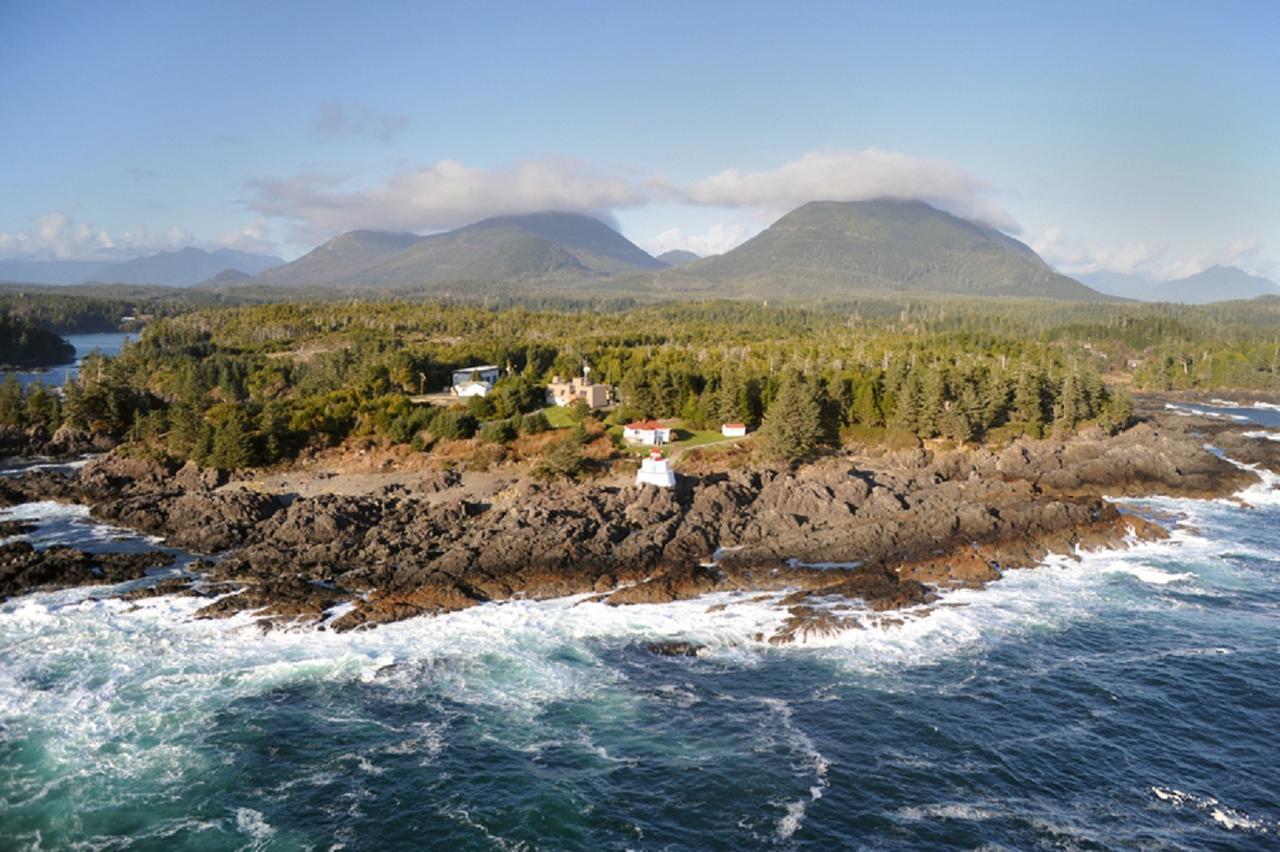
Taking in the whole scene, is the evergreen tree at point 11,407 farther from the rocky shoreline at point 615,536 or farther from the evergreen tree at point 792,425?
the evergreen tree at point 792,425

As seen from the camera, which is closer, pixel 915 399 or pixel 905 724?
pixel 905 724

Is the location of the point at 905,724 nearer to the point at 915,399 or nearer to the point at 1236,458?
the point at 915,399

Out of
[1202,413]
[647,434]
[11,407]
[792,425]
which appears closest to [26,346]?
[11,407]

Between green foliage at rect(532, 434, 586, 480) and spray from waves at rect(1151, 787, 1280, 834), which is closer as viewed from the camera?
spray from waves at rect(1151, 787, 1280, 834)

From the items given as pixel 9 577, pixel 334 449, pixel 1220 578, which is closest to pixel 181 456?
pixel 334 449

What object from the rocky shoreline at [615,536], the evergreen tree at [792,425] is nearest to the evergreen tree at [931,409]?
the evergreen tree at [792,425]

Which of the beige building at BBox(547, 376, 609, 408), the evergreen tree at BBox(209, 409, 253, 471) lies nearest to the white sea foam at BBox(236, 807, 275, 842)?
the evergreen tree at BBox(209, 409, 253, 471)

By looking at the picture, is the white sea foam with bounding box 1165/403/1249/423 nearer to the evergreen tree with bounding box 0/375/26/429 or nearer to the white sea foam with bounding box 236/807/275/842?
the white sea foam with bounding box 236/807/275/842
